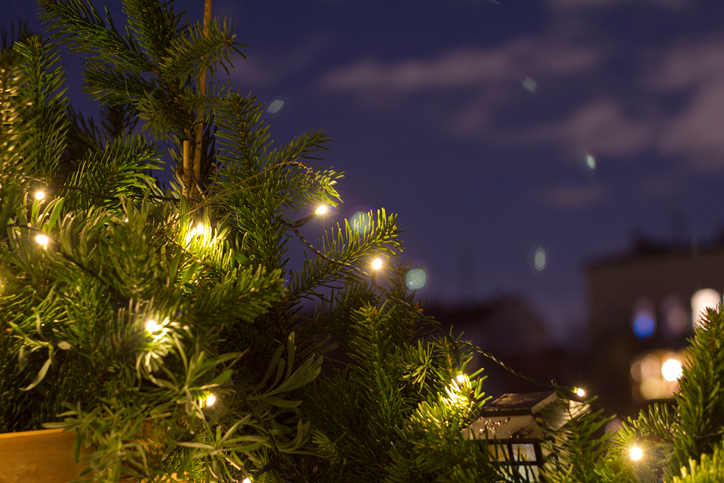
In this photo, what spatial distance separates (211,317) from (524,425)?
0.26 m

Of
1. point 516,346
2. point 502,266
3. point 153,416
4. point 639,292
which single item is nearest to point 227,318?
point 153,416

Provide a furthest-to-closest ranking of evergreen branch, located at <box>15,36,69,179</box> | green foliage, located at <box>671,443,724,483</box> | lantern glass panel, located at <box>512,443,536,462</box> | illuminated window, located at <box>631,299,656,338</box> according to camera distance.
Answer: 1. illuminated window, located at <box>631,299,656,338</box>
2. evergreen branch, located at <box>15,36,69,179</box>
3. lantern glass panel, located at <box>512,443,536,462</box>
4. green foliage, located at <box>671,443,724,483</box>

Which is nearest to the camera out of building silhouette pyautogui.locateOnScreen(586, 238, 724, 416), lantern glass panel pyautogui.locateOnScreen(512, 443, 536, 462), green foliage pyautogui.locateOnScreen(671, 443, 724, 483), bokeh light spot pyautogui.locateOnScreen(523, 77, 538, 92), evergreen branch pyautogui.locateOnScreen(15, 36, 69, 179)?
green foliage pyautogui.locateOnScreen(671, 443, 724, 483)

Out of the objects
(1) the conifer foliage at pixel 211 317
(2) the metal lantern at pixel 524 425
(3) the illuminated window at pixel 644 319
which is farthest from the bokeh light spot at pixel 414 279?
(3) the illuminated window at pixel 644 319

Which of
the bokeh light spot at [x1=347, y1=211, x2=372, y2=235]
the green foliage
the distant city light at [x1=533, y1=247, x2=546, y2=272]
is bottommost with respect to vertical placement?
the green foliage

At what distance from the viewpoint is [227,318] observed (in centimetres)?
31

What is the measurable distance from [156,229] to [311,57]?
48.1 ft

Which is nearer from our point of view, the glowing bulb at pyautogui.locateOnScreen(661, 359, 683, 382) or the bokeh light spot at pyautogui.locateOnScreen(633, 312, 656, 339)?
the glowing bulb at pyautogui.locateOnScreen(661, 359, 683, 382)

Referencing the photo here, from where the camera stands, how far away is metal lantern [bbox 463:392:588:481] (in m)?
0.35

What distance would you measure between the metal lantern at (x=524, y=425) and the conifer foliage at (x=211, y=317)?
0.05ft

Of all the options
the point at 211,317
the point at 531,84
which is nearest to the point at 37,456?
the point at 211,317

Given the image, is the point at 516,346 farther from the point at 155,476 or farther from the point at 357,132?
the point at 357,132

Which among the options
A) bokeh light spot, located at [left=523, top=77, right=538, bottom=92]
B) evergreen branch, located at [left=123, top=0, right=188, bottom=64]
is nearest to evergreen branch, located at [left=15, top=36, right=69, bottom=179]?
evergreen branch, located at [left=123, top=0, right=188, bottom=64]

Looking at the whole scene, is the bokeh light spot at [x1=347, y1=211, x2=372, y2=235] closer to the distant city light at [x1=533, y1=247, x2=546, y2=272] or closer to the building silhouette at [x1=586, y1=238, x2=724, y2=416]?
the building silhouette at [x1=586, y1=238, x2=724, y2=416]
